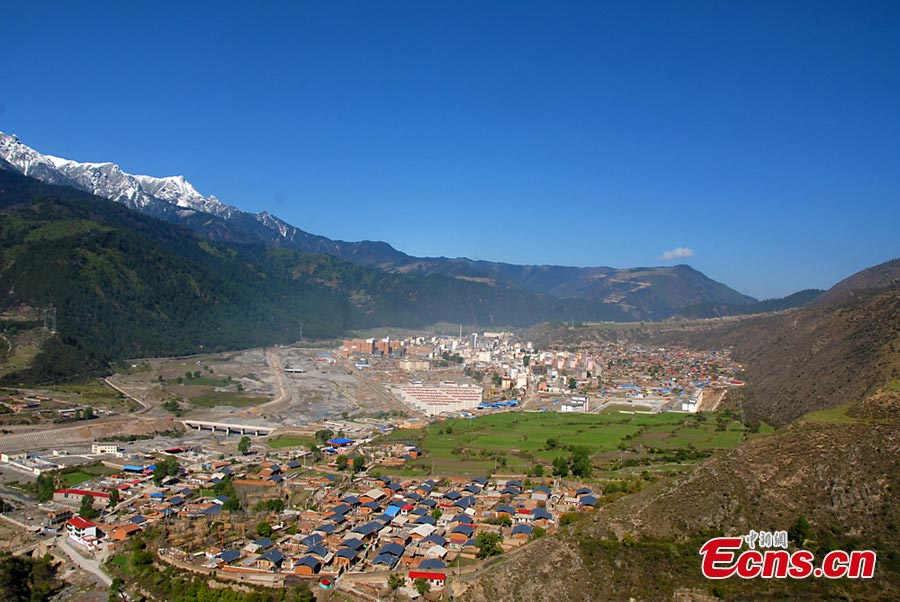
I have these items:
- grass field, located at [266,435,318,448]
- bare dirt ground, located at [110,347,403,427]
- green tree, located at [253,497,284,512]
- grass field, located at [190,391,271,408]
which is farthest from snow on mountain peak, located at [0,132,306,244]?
green tree, located at [253,497,284,512]

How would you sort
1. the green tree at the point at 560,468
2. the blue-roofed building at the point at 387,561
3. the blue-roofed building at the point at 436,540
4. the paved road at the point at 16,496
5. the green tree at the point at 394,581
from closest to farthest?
the green tree at the point at 394,581 → the blue-roofed building at the point at 387,561 → the blue-roofed building at the point at 436,540 → the paved road at the point at 16,496 → the green tree at the point at 560,468

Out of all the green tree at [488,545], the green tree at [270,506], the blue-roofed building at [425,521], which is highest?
the green tree at [488,545]

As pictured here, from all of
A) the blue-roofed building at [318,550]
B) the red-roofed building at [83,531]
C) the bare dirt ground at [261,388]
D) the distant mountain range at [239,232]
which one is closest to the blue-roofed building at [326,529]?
the blue-roofed building at [318,550]

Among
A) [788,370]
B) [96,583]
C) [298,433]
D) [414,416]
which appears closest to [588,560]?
[96,583]

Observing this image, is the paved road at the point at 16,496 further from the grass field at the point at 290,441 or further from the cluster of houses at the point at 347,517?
the grass field at the point at 290,441

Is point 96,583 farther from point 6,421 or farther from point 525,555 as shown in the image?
point 6,421

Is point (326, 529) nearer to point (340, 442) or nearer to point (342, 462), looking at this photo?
point (342, 462)

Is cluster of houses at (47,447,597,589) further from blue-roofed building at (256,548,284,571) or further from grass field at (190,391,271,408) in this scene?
grass field at (190,391,271,408)
